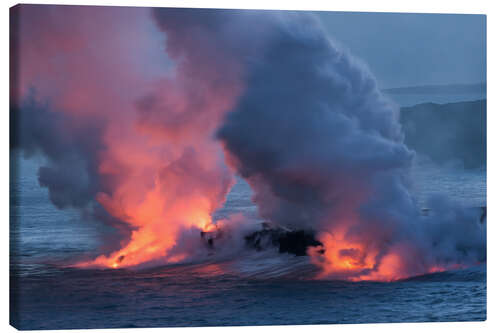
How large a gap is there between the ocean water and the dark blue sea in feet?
0.04

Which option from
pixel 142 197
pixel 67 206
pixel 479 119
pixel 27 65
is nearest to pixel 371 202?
pixel 479 119

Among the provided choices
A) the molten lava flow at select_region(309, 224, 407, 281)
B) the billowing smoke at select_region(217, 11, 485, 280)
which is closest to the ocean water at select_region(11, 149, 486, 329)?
the molten lava flow at select_region(309, 224, 407, 281)

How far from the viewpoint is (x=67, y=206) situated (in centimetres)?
1052

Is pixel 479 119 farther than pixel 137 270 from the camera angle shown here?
Yes

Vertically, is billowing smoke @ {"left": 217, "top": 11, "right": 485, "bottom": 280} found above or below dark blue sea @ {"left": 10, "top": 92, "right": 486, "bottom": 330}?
above

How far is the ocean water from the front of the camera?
10234mm

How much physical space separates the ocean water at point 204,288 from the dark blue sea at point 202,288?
0.4 inches

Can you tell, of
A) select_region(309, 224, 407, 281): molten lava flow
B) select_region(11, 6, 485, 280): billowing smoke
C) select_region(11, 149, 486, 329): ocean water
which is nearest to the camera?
select_region(11, 149, 486, 329): ocean water

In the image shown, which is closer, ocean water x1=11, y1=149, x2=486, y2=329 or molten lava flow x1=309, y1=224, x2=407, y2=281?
ocean water x1=11, y1=149, x2=486, y2=329

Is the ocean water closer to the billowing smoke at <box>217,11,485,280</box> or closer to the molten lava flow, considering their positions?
the molten lava flow

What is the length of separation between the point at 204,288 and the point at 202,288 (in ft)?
0.08

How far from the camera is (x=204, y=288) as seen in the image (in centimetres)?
1062

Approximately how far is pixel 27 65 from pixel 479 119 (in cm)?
526

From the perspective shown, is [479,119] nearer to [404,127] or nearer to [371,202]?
[404,127]
